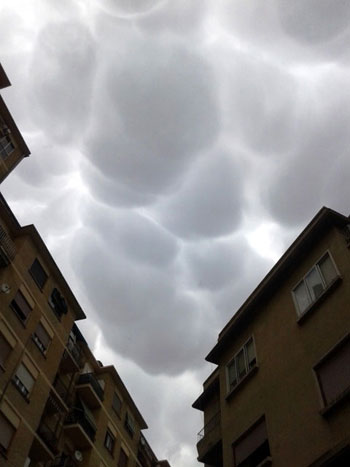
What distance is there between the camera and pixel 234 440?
52.1ft

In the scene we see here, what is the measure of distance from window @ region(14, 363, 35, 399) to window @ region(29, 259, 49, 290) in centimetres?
533

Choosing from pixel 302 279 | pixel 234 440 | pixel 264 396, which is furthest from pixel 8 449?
pixel 302 279

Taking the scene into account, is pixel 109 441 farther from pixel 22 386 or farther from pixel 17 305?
pixel 17 305

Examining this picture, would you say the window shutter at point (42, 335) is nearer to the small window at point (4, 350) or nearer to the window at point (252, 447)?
the small window at point (4, 350)

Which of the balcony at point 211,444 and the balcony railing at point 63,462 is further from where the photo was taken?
Result: the balcony railing at point 63,462

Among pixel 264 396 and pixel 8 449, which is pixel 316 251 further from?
pixel 8 449

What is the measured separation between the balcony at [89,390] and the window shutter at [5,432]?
9175 mm

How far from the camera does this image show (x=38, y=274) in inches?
1112

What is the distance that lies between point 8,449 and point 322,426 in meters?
16.5

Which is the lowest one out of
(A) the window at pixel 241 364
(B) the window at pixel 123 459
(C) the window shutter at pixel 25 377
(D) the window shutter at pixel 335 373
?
(D) the window shutter at pixel 335 373

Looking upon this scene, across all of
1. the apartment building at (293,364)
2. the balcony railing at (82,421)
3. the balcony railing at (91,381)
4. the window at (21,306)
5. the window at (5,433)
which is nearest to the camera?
the apartment building at (293,364)

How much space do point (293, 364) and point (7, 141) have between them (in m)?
24.0

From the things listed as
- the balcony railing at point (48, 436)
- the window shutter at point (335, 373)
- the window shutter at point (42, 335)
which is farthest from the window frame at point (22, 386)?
the window shutter at point (335, 373)

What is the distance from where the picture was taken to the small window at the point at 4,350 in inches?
914
